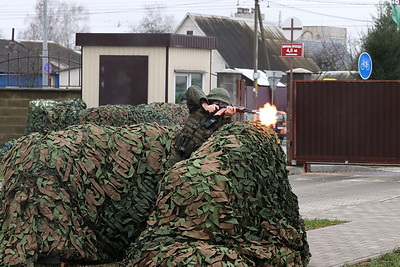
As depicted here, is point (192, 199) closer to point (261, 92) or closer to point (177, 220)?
Answer: point (177, 220)

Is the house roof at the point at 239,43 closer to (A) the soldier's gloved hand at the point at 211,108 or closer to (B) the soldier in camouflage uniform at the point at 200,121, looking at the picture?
(B) the soldier in camouflage uniform at the point at 200,121

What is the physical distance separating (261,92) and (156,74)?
1755 centimetres

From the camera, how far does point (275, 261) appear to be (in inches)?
302

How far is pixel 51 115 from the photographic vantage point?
2088cm

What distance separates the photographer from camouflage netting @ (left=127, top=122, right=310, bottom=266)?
7004 mm

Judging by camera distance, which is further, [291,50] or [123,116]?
[291,50]

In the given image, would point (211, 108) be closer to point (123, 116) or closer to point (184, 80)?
point (123, 116)

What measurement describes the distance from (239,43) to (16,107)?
3519 cm

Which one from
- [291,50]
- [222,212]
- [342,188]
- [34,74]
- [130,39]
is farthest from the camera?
[34,74]

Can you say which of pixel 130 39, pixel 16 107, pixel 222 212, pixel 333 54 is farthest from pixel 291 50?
pixel 333 54

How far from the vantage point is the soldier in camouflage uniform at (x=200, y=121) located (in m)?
8.41

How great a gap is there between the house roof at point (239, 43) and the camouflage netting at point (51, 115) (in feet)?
115

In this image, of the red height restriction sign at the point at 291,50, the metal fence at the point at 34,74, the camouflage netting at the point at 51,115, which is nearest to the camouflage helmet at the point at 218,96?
the camouflage netting at the point at 51,115

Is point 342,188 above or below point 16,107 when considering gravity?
below
